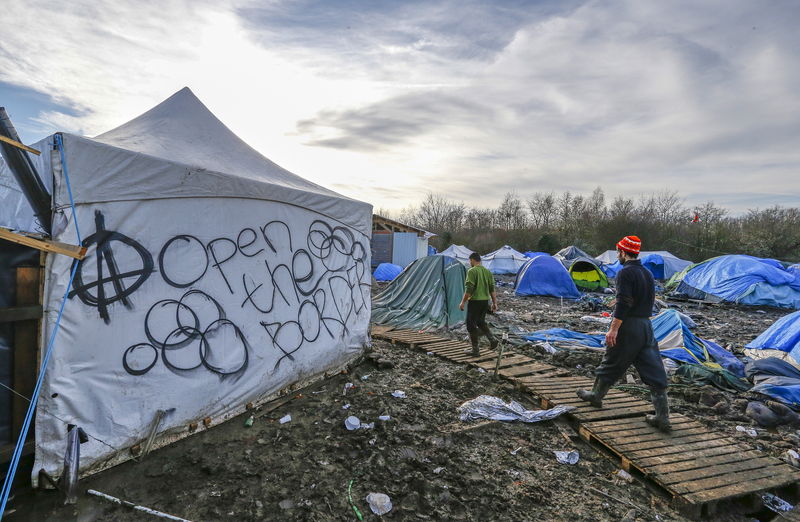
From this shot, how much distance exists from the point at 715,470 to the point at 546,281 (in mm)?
12419

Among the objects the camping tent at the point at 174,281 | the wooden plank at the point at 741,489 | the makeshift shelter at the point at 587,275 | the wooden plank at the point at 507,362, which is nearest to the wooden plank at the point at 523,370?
the wooden plank at the point at 507,362

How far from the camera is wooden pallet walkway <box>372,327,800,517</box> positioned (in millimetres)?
3160

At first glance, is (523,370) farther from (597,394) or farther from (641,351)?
(641,351)

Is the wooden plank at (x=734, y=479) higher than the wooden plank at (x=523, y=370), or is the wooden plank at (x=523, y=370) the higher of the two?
the wooden plank at (x=734, y=479)

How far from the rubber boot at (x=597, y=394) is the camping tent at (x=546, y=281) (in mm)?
11111

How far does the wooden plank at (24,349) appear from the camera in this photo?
2715 millimetres

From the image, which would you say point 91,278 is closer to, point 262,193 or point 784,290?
point 262,193

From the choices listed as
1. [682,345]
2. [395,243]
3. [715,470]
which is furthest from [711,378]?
[395,243]

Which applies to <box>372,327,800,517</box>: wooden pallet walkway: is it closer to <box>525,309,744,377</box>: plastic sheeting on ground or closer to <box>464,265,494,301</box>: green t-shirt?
<box>464,265,494,301</box>: green t-shirt

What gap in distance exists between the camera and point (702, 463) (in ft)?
11.6

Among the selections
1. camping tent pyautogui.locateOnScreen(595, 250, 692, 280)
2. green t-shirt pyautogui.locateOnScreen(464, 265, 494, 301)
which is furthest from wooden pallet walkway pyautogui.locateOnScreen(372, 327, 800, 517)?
camping tent pyautogui.locateOnScreen(595, 250, 692, 280)

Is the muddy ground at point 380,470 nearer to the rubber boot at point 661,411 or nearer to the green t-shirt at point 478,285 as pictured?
the rubber boot at point 661,411

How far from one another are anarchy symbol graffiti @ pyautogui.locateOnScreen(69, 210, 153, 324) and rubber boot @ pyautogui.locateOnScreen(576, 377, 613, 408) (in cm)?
479

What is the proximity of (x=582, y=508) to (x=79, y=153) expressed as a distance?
4.62 meters
